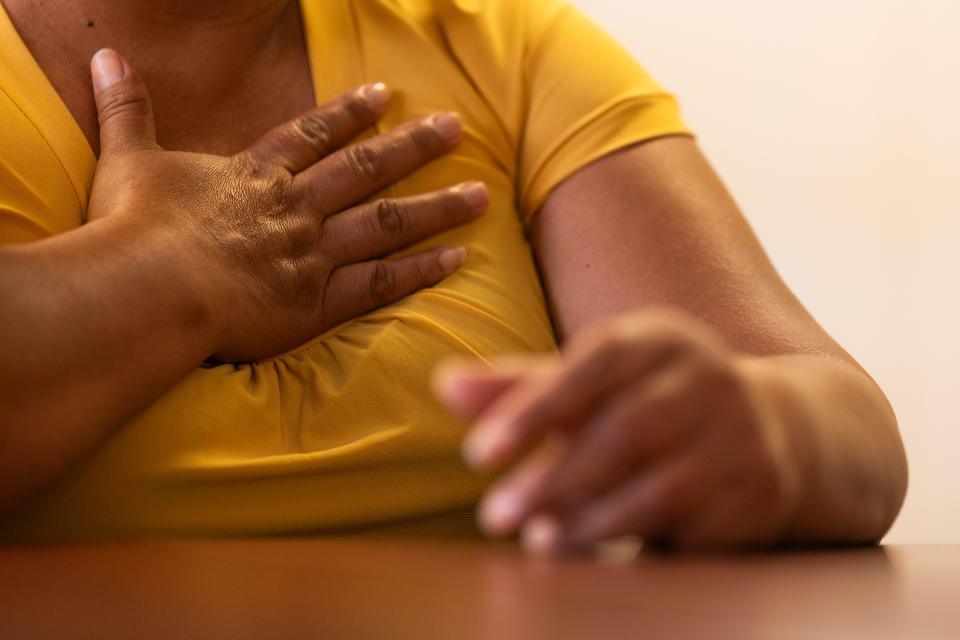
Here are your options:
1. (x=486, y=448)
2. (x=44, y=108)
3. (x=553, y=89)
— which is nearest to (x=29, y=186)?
(x=44, y=108)

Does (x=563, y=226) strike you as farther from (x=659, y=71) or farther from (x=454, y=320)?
(x=659, y=71)

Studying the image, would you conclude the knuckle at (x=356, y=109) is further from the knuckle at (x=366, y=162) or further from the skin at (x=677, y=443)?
the skin at (x=677, y=443)

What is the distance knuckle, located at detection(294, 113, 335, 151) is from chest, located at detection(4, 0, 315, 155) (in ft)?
0.15

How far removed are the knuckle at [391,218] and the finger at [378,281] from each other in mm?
24

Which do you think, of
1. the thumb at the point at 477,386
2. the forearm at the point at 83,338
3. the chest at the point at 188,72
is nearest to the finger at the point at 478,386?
the thumb at the point at 477,386

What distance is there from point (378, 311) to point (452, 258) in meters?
0.08

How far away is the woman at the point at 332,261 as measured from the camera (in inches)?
27.4

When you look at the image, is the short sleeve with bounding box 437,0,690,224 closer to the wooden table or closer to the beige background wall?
the wooden table

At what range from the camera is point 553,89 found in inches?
39.1

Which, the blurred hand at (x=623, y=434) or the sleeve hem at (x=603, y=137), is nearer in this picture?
the blurred hand at (x=623, y=434)

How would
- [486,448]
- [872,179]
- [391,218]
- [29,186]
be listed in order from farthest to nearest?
[872,179] < [391,218] < [29,186] < [486,448]

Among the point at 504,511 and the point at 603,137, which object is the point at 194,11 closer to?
the point at 603,137

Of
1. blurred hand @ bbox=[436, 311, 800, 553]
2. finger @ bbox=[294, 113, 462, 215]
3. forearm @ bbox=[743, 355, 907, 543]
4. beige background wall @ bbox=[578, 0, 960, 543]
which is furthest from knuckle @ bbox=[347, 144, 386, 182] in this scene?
beige background wall @ bbox=[578, 0, 960, 543]

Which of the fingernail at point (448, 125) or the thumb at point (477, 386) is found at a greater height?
the fingernail at point (448, 125)
